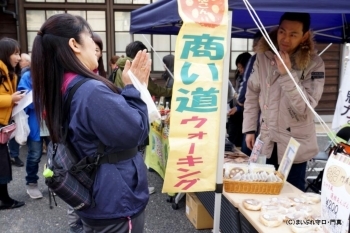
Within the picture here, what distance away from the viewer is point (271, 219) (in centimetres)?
175

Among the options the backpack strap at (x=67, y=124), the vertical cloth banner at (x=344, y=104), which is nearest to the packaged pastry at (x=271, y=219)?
the backpack strap at (x=67, y=124)

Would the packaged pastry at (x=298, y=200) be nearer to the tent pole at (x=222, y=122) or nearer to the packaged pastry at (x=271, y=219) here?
the packaged pastry at (x=271, y=219)

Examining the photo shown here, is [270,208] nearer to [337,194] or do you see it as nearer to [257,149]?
[337,194]

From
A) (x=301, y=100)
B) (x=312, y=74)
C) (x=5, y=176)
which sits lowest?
(x=5, y=176)

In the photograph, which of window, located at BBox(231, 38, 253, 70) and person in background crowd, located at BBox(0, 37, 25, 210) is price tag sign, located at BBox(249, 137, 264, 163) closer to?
person in background crowd, located at BBox(0, 37, 25, 210)

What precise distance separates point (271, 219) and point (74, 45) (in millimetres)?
1242

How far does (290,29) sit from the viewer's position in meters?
2.29

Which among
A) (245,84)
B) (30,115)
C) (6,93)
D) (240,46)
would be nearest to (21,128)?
(30,115)

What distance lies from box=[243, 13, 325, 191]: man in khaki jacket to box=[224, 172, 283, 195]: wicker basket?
1.16 feet

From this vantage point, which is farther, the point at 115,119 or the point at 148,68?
the point at 148,68

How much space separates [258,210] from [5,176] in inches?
102

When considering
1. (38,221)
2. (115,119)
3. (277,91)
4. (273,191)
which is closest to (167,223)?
(38,221)

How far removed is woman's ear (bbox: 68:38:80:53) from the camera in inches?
57.0

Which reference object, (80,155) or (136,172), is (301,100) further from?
(80,155)
